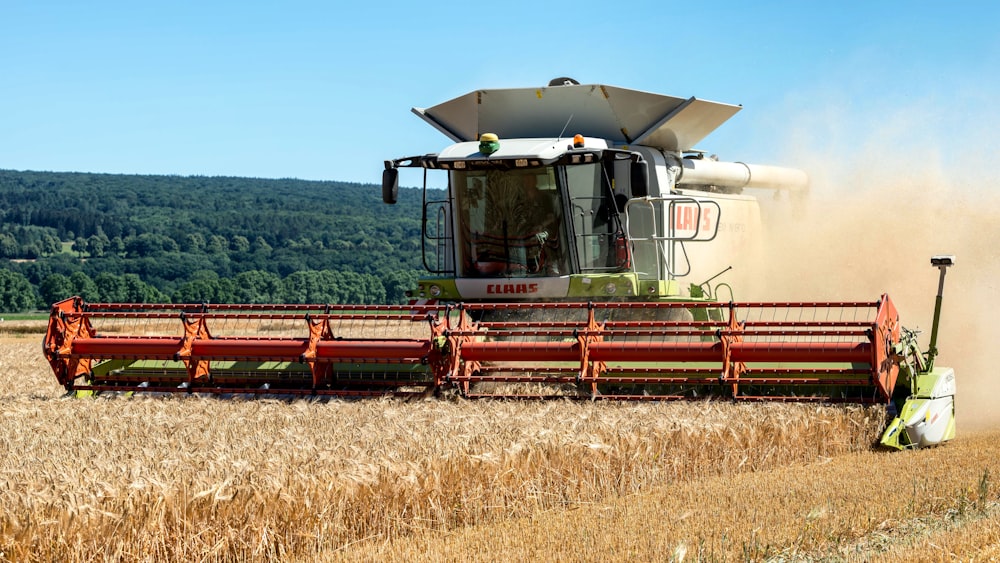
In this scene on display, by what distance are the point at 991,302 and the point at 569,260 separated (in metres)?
4.84

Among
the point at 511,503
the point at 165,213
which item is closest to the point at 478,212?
the point at 511,503

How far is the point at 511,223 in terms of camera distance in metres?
9.24

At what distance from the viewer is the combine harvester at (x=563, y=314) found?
7.30 metres

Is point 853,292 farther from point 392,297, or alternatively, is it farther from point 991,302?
point 392,297

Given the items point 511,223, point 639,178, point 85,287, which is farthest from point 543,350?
point 85,287

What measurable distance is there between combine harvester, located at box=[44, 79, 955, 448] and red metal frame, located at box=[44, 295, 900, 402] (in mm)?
16

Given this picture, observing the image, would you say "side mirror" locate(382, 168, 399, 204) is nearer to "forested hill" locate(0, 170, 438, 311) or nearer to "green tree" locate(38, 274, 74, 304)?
"forested hill" locate(0, 170, 438, 311)

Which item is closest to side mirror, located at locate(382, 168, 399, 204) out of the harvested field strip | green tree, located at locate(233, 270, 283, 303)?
the harvested field strip

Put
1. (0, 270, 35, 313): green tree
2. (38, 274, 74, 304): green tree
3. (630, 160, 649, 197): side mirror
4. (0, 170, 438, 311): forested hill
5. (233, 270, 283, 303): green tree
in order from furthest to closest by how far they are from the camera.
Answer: (0, 170, 438, 311): forested hill → (38, 274, 74, 304): green tree → (0, 270, 35, 313): green tree → (233, 270, 283, 303): green tree → (630, 160, 649, 197): side mirror

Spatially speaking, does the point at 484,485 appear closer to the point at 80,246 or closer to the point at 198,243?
the point at 198,243

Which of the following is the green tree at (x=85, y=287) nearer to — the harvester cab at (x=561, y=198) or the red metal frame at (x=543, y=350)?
the harvester cab at (x=561, y=198)

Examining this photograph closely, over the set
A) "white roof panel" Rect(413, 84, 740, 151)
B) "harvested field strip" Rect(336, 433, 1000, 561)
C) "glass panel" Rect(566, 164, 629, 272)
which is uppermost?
"white roof panel" Rect(413, 84, 740, 151)

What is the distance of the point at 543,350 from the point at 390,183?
8.07 feet

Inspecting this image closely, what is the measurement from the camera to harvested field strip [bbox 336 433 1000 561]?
174 inches
